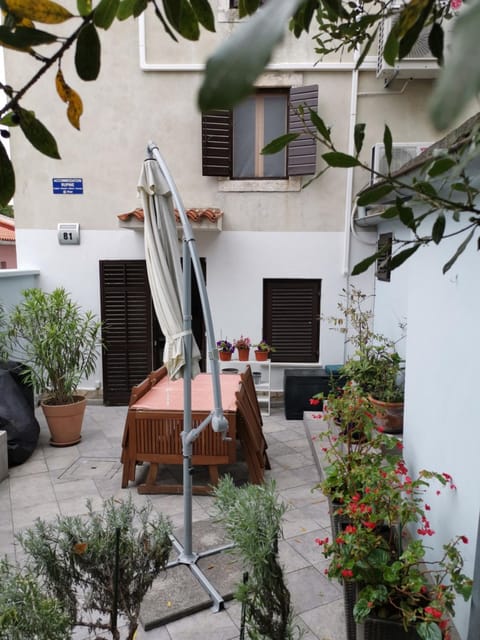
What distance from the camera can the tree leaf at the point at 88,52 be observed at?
0.70 metres

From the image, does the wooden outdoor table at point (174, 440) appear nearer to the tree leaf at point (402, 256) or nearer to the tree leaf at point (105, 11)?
the tree leaf at point (402, 256)

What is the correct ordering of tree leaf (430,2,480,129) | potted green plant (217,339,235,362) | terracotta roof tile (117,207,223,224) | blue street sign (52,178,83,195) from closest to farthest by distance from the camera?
tree leaf (430,2,480,129) < terracotta roof tile (117,207,223,224) < potted green plant (217,339,235,362) < blue street sign (52,178,83,195)

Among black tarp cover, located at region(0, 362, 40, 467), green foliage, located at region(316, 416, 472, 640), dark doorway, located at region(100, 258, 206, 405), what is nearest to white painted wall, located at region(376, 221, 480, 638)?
green foliage, located at region(316, 416, 472, 640)

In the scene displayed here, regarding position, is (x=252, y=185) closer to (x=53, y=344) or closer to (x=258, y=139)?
(x=258, y=139)

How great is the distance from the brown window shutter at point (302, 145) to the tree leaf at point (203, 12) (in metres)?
6.01

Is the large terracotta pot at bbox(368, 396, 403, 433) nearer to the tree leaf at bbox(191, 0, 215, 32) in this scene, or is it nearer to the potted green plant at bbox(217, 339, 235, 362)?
the potted green plant at bbox(217, 339, 235, 362)

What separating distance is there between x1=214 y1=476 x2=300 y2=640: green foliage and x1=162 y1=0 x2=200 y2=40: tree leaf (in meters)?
1.79

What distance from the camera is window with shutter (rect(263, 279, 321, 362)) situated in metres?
6.99

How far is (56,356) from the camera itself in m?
5.49

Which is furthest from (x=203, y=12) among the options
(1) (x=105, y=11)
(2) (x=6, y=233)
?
(2) (x=6, y=233)

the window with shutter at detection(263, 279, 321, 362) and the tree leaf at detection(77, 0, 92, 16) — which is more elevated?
the tree leaf at detection(77, 0, 92, 16)

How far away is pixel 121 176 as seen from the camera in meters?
6.82

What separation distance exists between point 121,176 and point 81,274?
1599 mm

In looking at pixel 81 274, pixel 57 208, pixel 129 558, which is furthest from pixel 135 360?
pixel 129 558
